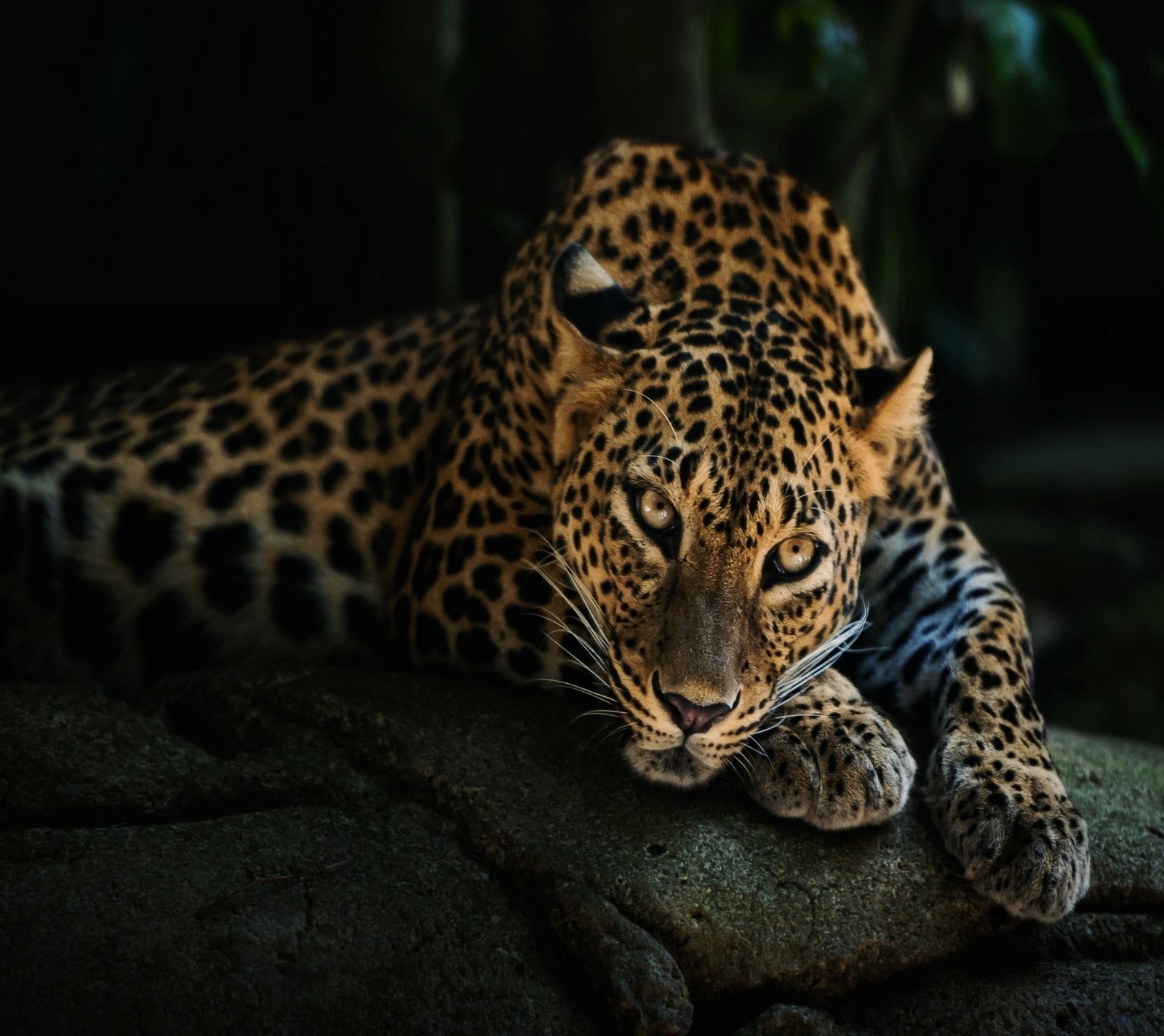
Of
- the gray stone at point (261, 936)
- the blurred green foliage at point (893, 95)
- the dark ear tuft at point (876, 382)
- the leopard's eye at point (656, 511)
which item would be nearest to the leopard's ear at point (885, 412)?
the dark ear tuft at point (876, 382)

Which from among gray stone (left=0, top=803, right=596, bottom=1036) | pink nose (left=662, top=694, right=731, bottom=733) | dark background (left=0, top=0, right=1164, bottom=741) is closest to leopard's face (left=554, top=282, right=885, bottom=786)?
pink nose (left=662, top=694, right=731, bottom=733)

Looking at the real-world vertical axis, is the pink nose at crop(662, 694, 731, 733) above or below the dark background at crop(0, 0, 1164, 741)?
below

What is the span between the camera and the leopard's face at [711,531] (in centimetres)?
445

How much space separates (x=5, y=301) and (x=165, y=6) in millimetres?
2003

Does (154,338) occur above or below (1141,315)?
above

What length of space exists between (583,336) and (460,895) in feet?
6.00

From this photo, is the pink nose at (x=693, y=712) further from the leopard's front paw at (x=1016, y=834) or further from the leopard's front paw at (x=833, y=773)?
the leopard's front paw at (x=1016, y=834)

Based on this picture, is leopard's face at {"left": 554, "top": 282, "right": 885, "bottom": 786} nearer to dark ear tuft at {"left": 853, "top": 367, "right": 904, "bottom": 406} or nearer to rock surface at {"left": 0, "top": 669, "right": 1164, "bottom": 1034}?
dark ear tuft at {"left": 853, "top": 367, "right": 904, "bottom": 406}

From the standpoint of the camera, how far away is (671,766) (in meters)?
4.66

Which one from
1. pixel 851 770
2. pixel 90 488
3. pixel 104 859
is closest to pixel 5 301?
pixel 90 488

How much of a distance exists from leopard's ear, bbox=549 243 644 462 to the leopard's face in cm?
5

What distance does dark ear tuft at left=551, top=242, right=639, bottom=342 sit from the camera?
505cm

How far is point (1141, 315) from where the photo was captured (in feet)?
60.1

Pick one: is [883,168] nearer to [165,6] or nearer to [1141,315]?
[165,6]
